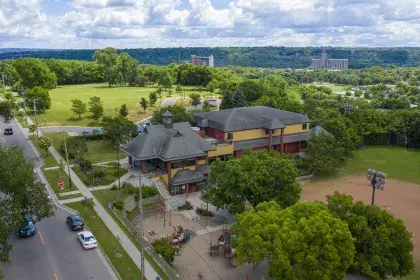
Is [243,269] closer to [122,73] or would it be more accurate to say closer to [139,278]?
[139,278]

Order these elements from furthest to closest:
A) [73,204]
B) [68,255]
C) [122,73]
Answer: [122,73] < [73,204] < [68,255]

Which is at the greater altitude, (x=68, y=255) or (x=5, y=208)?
(x=5, y=208)

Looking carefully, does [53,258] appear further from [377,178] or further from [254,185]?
[377,178]

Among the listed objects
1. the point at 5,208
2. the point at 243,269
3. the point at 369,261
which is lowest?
the point at 243,269

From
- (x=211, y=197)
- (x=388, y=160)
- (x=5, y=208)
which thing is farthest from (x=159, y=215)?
(x=388, y=160)

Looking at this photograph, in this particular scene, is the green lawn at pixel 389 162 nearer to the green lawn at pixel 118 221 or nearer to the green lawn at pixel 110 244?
the green lawn at pixel 118 221
